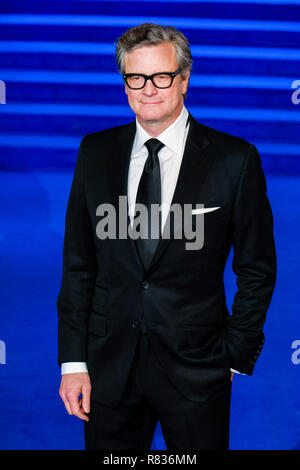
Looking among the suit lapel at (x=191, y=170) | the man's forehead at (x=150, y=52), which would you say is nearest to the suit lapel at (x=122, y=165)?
the suit lapel at (x=191, y=170)

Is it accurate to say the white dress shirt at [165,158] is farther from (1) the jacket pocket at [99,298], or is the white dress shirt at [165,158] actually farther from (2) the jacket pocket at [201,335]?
(1) the jacket pocket at [99,298]

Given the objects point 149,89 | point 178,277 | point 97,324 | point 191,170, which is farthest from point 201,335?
point 149,89

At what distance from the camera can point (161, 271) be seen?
2029mm

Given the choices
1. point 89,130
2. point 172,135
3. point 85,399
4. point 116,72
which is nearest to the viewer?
point 172,135

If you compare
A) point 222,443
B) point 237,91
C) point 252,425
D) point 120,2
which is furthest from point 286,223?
point 222,443

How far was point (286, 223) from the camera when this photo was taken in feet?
12.8

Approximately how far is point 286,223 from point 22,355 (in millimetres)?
1456

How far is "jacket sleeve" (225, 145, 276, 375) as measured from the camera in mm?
2041

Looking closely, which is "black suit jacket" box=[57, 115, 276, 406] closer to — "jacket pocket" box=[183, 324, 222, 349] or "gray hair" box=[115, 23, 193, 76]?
"jacket pocket" box=[183, 324, 222, 349]

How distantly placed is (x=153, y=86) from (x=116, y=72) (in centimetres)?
180

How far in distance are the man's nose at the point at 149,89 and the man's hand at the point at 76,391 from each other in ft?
2.63

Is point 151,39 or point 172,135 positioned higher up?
point 151,39

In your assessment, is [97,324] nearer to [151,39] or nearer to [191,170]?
[191,170]

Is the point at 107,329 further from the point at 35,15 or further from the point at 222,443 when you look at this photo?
the point at 35,15
